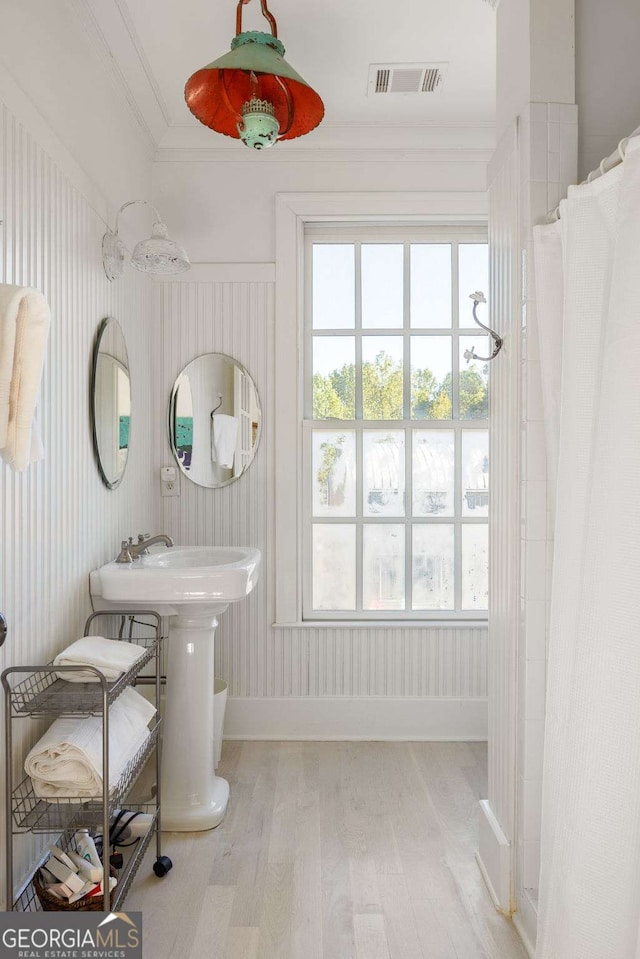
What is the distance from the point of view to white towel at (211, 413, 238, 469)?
3.23m

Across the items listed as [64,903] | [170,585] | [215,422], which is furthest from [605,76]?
[64,903]

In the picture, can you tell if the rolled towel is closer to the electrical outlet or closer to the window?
the electrical outlet

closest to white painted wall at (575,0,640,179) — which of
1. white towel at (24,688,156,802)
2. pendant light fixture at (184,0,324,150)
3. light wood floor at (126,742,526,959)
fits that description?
pendant light fixture at (184,0,324,150)

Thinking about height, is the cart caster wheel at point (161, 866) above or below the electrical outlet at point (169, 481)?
below

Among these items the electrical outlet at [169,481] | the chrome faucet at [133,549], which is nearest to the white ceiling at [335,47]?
the electrical outlet at [169,481]

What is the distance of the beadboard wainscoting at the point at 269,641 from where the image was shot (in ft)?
10.6

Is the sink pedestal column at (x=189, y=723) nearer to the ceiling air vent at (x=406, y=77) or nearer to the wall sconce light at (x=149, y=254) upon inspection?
the wall sconce light at (x=149, y=254)

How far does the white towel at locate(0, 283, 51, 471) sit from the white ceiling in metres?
1.34

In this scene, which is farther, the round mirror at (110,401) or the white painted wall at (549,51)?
the round mirror at (110,401)

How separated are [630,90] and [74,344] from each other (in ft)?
5.68

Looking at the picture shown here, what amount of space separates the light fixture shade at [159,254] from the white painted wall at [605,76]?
137 centimetres

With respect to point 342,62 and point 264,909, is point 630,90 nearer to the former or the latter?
point 342,62

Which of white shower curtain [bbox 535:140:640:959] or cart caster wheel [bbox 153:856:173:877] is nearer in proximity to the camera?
Result: white shower curtain [bbox 535:140:640:959]

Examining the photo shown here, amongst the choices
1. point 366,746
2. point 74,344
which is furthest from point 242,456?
point 366,746
